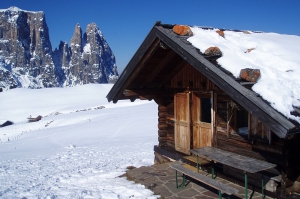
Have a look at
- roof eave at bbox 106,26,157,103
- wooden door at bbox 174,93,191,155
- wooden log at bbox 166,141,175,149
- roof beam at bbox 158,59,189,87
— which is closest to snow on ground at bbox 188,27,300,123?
roof eave at bbox 106,26,157,103

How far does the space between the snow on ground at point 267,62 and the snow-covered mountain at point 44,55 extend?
11565cm

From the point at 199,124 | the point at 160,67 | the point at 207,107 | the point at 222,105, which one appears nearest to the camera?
the point at 222,105

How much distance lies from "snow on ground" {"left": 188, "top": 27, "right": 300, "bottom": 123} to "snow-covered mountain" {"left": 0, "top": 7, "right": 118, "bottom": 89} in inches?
4553

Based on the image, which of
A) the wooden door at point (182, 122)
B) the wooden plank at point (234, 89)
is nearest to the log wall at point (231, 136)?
the wooden door at point (182, 122)

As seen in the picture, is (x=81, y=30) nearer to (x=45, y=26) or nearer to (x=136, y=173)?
(x=45, y=26)

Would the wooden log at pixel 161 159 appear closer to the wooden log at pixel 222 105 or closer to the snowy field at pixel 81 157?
the snowy field at pixel 81 157

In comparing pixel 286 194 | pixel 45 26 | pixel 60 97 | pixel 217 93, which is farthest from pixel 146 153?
pixel 45 26

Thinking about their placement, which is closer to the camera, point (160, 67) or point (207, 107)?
point (160, 67)

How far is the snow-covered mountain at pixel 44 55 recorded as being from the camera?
132 m

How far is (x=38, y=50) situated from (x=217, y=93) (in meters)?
152

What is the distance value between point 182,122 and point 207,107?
202 centimetres

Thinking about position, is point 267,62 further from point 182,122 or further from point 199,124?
point 182,122

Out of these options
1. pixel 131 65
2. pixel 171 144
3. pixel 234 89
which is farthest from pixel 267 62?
pixel 171 144

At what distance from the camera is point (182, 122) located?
8.06 m
